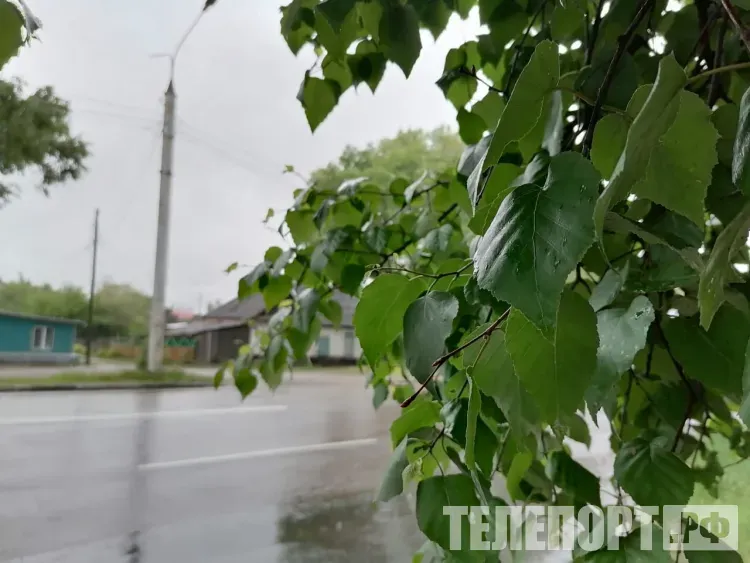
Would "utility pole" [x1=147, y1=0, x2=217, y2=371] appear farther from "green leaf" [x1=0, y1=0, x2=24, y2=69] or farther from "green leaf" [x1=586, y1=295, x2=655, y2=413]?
"green leaf" [x1=586, y1=295, x2=655, y2=413]

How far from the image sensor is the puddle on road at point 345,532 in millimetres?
860

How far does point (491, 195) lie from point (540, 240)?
8 centimetres

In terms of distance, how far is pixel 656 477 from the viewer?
9.1 inches

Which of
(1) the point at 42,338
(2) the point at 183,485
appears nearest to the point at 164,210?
(1) the point at 42,338

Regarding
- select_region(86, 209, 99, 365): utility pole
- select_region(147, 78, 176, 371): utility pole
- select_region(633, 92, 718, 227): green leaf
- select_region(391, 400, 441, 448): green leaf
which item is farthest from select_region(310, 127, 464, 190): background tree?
select_region(633, 92, 718, 227): green leaf

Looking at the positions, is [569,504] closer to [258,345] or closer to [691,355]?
[691,355]

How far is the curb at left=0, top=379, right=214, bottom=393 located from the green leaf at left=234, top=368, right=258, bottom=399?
2.10 feet

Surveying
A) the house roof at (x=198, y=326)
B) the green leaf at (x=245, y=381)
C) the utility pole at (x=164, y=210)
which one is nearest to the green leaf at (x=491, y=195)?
the green leaf at (x=245, y=381)

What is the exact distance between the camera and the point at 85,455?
1.08 meters

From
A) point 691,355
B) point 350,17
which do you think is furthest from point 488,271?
point 350,17

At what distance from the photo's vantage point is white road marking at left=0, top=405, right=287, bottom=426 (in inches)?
42.0

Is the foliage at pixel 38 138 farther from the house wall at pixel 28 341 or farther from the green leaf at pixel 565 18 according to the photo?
the green leaf at pixel 565 18

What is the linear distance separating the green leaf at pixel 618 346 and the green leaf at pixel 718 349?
5 centimetres

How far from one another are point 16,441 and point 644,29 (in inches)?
44.9
